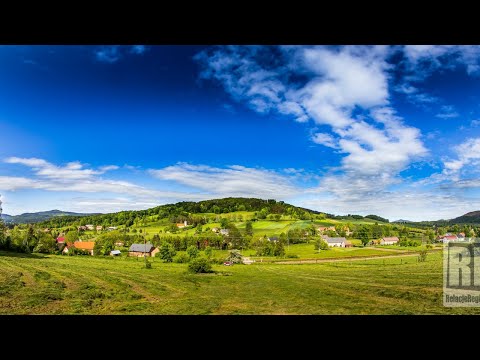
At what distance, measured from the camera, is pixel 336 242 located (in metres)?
16.9

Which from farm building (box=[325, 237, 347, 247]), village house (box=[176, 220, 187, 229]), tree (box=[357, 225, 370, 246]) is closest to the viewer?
village house (box=[176, 220, 187, 229])

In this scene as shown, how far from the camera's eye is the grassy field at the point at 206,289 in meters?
7.85

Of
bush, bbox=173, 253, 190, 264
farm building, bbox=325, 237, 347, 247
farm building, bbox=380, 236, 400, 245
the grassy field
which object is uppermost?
farm building, bbox=380, 236, 400, 245

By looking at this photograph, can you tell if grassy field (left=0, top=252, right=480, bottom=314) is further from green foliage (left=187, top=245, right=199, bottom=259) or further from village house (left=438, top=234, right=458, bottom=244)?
village house (left=438, top=234, right=458, bottom=244)

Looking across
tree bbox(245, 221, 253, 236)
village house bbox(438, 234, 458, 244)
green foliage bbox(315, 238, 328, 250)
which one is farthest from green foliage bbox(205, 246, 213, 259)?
village house bbox(438, 234, 458, 244)

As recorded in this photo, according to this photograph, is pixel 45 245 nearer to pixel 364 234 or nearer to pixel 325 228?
pixel 325 228

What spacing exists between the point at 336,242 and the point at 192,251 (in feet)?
27.9

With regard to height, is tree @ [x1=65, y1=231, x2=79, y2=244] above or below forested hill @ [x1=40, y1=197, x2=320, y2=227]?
below

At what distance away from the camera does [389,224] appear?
56.6ft

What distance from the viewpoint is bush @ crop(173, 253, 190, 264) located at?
41.1ft

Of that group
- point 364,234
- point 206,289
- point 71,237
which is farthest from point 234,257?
point 364,234

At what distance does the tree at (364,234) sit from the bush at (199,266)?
9.76 meters

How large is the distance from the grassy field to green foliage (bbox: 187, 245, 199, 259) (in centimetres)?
99
